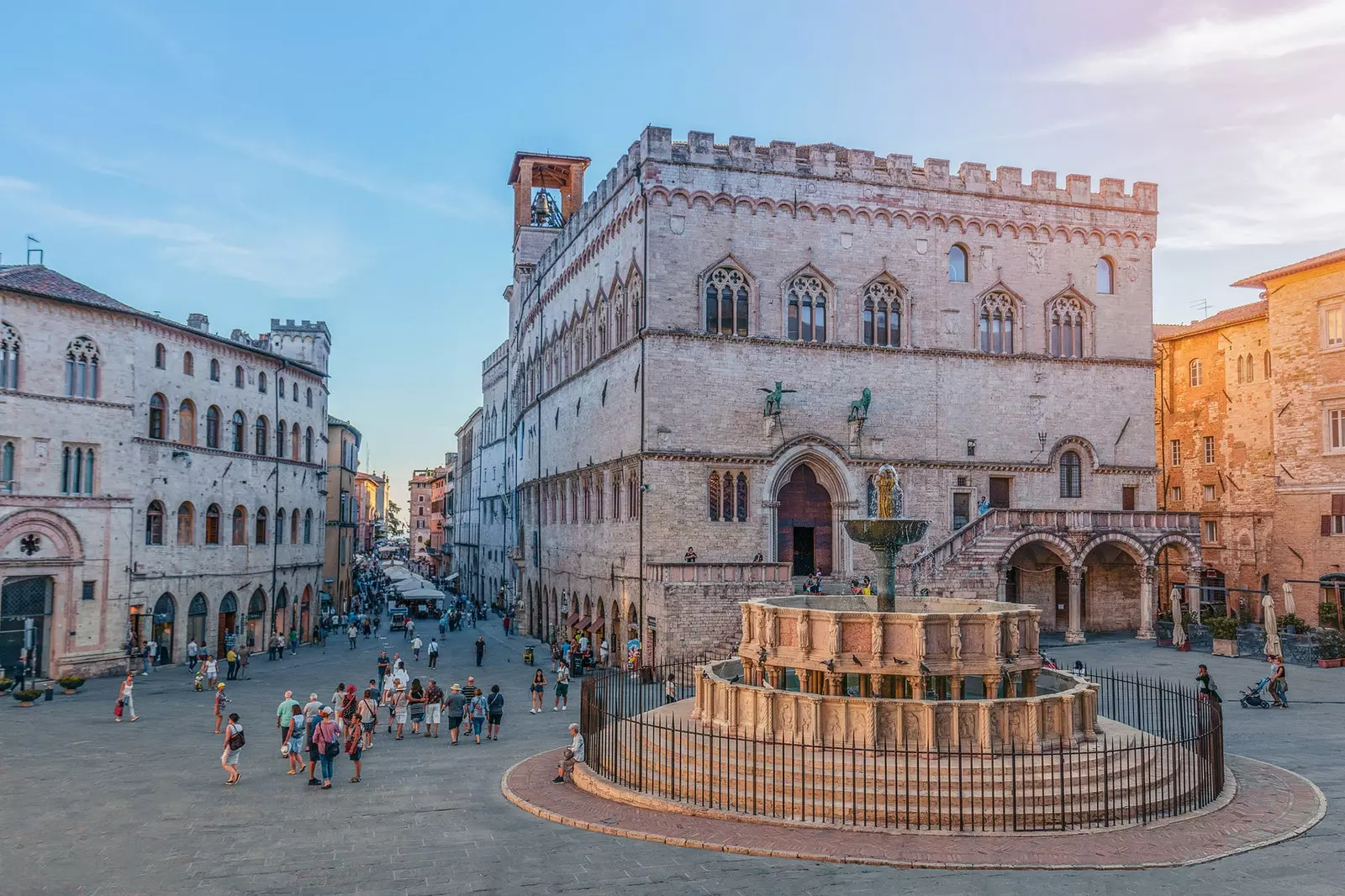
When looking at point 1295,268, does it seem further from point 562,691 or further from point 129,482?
point 129,482

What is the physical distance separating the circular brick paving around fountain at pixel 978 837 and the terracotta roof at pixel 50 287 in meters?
27.5

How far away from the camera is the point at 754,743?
53.1 feet

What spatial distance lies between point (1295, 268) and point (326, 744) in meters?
42.5

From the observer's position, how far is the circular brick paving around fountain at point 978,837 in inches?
548

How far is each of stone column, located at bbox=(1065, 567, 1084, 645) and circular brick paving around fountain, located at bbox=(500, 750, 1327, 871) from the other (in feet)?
71.9

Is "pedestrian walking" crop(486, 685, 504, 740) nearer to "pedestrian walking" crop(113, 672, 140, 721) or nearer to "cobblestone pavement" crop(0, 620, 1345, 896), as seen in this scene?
"cobblestone pavement" crop(0, 620, 1345, 896)

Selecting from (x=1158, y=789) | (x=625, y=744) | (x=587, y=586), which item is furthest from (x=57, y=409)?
(x=1158, y=789)

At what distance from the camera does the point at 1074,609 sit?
1540 inches

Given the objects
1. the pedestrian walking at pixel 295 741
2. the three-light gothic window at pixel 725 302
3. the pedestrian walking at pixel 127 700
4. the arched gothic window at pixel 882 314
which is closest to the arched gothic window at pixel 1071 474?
the arched gothic window at pixel 882 314

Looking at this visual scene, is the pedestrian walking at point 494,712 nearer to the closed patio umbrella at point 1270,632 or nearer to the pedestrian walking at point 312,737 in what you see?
the pedestrian walking at point 312,737

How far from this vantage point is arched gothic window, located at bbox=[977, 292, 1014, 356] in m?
41.8

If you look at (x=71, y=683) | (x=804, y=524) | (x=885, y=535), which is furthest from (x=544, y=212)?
(x=885, y=535)

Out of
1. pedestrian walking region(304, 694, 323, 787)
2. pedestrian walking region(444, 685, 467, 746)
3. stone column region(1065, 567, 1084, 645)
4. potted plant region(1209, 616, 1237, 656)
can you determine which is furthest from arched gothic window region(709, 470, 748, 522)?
pedestrian walking region(304, 694, 323, 787)

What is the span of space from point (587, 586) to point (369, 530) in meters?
108
